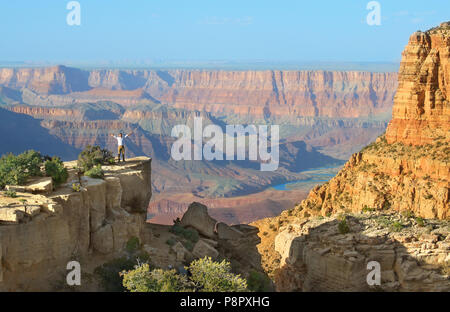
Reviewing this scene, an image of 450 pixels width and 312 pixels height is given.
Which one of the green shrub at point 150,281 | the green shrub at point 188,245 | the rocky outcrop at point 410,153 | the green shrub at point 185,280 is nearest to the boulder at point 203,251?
the green shrub at point 188,245

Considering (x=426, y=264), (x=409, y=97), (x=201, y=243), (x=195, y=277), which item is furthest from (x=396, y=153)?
(x=195, y=277)

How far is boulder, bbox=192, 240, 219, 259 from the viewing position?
3412 centimetres

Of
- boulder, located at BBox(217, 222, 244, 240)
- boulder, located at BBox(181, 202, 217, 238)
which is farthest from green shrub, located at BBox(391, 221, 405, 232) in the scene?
boulder, located at BBox(181, 202, 217, 238)

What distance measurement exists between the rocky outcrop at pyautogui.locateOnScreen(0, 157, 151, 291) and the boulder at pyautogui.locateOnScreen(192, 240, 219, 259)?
3.33m

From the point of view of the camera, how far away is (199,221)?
38.2 metres

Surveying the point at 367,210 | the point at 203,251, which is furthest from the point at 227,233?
the point at 367,210

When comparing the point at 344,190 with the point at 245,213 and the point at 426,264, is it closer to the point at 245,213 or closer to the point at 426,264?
the point at 426,264

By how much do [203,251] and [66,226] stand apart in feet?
32.2

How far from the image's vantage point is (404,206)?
54188mm

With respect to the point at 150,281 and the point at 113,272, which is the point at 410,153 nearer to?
the point at 113,272

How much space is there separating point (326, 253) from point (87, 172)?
56.9 feet

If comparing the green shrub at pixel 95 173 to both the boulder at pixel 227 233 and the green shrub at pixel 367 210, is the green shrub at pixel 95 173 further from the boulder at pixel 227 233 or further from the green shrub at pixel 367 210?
the green shrub at pixel 367 210

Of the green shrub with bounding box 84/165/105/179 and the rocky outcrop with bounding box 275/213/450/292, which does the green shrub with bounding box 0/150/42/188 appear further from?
the rocky outcrop with bounding box 275/213/450/292
